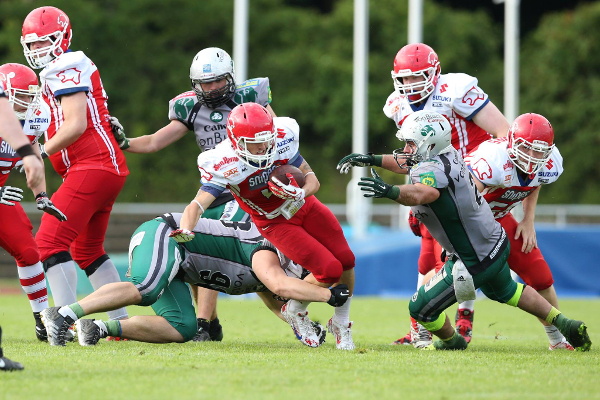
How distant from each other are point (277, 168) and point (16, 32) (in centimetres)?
1608

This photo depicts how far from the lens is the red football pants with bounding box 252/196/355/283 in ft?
17.3

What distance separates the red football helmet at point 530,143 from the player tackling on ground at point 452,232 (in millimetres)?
474

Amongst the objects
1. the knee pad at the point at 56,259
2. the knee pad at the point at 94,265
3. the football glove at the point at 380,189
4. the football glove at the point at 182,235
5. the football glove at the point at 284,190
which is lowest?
the knee pad at the point at 94,265

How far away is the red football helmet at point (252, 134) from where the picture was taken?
16.8ft

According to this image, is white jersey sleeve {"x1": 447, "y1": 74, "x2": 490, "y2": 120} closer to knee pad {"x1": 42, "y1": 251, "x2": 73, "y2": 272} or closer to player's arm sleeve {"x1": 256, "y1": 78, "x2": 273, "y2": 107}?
player's arm sleeve {"x1": 256, "y1": 78, "x2": 273, "y2": 107}

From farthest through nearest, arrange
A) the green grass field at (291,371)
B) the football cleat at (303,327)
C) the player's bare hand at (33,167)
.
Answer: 1. the football cleat at (303,327)
2. the player's bare hand at (33,167)
3. the green grass field at (291,371)

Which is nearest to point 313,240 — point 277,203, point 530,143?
point 277,203

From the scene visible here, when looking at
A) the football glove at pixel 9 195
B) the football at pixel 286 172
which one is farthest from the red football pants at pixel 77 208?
the football at pixel 286 172

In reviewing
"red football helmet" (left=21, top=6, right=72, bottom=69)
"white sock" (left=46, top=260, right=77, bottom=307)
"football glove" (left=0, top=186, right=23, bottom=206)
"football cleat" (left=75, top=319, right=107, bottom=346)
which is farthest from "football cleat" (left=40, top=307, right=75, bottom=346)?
"red football helmet" (left=21, top=6, right=72, bottom=69)

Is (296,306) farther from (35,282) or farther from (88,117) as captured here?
(88,117)

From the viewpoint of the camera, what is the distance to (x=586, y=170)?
68.0 ft

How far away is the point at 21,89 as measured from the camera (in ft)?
18.2

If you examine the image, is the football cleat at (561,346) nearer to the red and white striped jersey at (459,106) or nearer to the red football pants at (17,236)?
the red and white striped jersey at (459,106)

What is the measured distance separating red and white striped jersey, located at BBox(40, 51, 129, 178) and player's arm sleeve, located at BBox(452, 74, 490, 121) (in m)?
2.35
